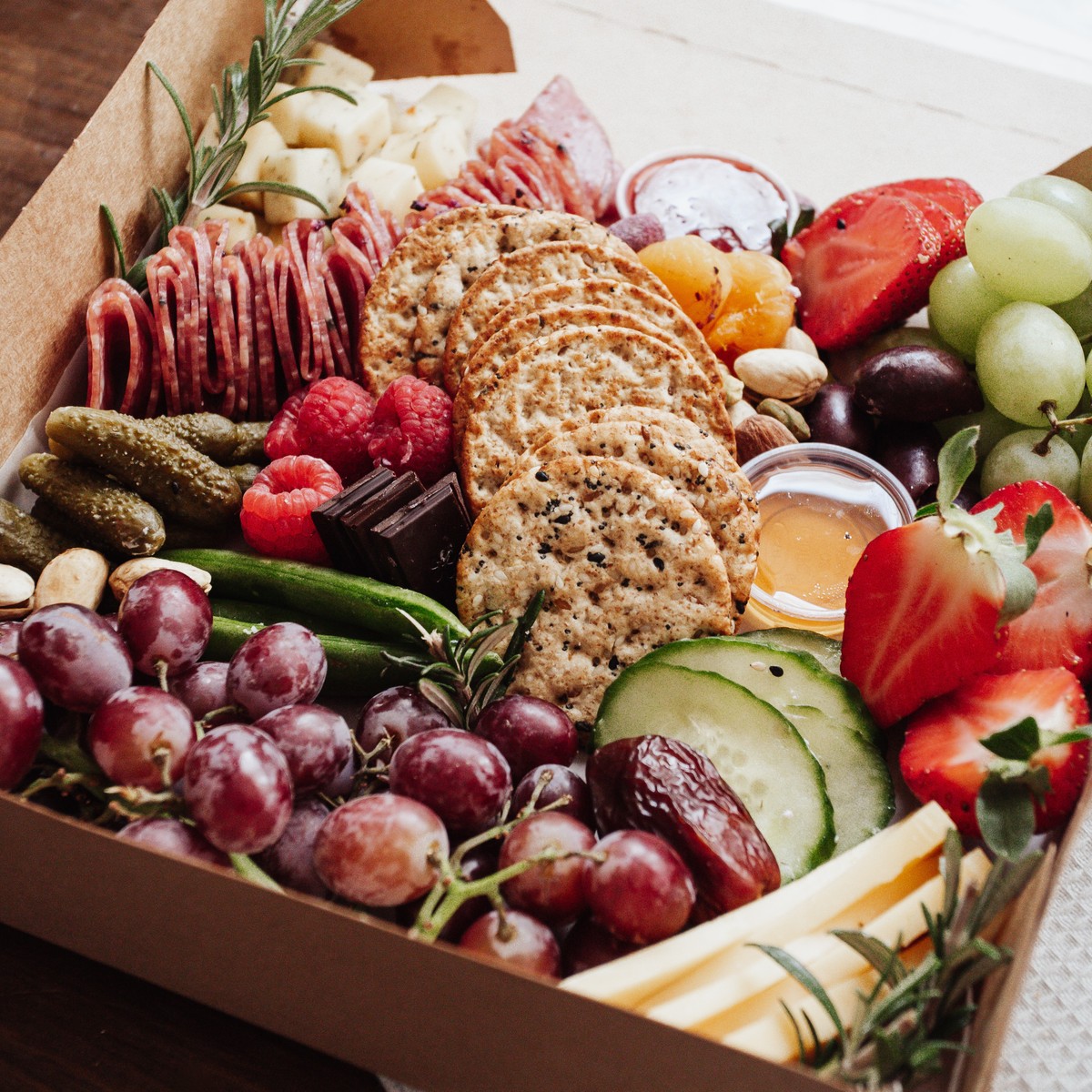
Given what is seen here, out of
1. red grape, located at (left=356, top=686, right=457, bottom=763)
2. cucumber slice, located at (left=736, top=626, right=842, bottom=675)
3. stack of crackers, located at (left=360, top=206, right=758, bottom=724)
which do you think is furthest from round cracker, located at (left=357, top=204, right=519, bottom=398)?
cucumber slice, located at (left=736, top=626, right=842, bottom=675)

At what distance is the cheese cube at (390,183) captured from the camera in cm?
169

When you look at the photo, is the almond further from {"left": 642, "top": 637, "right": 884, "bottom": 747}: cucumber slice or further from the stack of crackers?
{"left": 642, "top": 637, "right": 884, "bottom": 747}: cucumber slice

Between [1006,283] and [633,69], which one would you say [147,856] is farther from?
[633,69]

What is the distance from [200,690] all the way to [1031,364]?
3.73ft

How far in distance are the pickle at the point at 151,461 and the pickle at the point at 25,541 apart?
11 cm

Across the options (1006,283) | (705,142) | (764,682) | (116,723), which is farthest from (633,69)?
(116,723)

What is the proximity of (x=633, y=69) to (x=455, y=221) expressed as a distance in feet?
3.09

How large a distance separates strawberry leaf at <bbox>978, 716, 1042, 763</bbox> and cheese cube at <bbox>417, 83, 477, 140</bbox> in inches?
55.9

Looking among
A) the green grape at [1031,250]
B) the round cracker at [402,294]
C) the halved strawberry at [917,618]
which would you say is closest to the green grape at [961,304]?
the green grape at [1031,250]

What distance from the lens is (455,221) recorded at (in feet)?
4.99

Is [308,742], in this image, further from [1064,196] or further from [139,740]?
[1064,196]

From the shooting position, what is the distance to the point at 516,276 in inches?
57.3

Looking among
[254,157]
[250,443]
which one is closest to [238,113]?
[254,157]

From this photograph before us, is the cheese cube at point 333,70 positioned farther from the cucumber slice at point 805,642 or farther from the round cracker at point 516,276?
the cucumber slice at point 805,642
